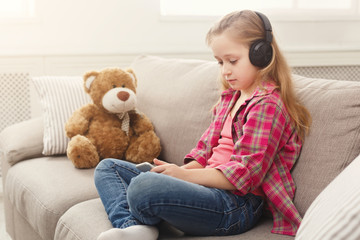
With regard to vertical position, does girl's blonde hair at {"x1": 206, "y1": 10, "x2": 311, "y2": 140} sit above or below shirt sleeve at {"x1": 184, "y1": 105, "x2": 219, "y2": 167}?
above

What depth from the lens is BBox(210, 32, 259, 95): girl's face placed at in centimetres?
136

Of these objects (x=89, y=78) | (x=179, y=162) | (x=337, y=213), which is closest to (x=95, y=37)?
(x=89, y=78)

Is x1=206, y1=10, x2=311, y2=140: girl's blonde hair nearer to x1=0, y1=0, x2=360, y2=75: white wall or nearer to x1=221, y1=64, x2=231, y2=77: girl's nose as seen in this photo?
x1=221, y1=64, x2=231, y2=77: girl's nose

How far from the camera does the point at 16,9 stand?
2697mm

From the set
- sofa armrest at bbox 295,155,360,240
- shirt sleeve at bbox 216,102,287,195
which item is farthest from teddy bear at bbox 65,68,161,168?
sofa armrest at bbox 295,155,360,240

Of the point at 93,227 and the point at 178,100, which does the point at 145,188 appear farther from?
the point at 178,100

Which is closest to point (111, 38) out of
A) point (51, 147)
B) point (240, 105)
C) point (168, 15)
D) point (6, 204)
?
point (168, 15)

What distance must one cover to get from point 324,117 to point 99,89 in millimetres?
942

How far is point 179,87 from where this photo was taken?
1.90 m

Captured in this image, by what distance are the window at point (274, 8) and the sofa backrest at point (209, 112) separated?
67cm

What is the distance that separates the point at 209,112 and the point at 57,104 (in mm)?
749

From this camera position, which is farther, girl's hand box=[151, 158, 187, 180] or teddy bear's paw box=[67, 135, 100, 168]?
teddy bear's paw box=[67, 135, 100, 168]

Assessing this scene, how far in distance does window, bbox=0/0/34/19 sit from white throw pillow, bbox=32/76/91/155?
0.74m

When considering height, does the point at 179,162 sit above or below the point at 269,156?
below
